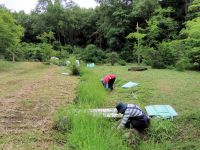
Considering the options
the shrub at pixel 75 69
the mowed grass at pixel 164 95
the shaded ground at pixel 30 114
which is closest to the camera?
the shaded ground at pixel 30 114

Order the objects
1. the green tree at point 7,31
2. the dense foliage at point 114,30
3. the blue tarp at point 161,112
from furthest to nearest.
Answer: the dense foliage at point 114,30 < the green tree at point 7,31 < the blue tarp at point 161,112

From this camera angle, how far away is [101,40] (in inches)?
1113

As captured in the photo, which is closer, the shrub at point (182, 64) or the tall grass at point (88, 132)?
the tall grass at point (88, 132)

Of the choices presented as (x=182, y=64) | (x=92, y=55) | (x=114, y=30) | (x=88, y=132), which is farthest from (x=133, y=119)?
(x=114, y=30)

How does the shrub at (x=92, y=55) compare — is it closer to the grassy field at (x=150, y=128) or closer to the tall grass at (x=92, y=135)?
the grassy field at (x=150, y=128)

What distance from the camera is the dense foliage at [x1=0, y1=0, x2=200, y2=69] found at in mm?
16719

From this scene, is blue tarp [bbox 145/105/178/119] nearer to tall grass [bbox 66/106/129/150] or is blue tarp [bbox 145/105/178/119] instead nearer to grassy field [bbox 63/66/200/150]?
grassy field [bbox 63/66/200/150]

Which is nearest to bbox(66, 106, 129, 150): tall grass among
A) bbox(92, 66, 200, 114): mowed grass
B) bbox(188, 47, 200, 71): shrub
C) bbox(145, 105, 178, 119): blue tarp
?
bbox(145, 105, 178, 119): blue tarp

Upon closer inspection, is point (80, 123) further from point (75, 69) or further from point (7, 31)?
point (7, 31)

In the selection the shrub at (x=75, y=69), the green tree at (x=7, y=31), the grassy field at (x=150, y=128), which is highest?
the green tree at (x=7, y=31)

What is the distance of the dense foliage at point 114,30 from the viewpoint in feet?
54.9

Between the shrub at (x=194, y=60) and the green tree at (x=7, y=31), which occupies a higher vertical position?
the green tree at (x=7, y=31)

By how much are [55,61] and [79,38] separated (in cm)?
1090

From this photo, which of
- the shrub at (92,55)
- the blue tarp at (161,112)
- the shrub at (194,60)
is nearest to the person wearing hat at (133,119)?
the blue tarp at (161,112)
